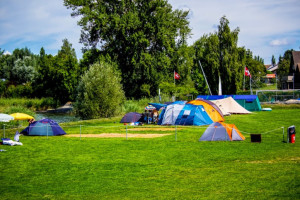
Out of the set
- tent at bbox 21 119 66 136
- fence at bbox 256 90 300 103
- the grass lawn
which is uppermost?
fence at bbox 256 90 300 103

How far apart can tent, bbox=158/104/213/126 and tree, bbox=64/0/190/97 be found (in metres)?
24.5

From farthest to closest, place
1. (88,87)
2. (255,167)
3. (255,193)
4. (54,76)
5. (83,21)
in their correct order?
(54,76) → (83,21) → (88,87) → (255,167) → (255,193)

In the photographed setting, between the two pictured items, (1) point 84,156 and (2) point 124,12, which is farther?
(2) point 124,12

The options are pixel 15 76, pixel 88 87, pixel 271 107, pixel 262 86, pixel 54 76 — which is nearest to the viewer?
pixel 88 87

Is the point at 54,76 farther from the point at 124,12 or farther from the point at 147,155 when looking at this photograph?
the point at 147,155

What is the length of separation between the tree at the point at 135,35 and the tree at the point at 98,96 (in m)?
12.6

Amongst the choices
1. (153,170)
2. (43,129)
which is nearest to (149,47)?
(43,129)

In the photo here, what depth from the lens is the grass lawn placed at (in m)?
11.3

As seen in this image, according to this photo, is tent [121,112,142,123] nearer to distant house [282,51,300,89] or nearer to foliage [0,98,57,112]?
foliage [0,98,57,112]

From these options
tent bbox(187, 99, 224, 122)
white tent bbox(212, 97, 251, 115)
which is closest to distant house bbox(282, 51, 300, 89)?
white tent bbox(212, 97, 251, 115)

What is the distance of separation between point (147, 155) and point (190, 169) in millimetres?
3654

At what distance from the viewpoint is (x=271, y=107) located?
48688 mm

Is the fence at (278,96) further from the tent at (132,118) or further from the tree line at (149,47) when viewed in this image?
the tent at (132,118)

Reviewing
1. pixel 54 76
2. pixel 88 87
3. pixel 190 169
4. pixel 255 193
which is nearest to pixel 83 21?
pixel 88 87
